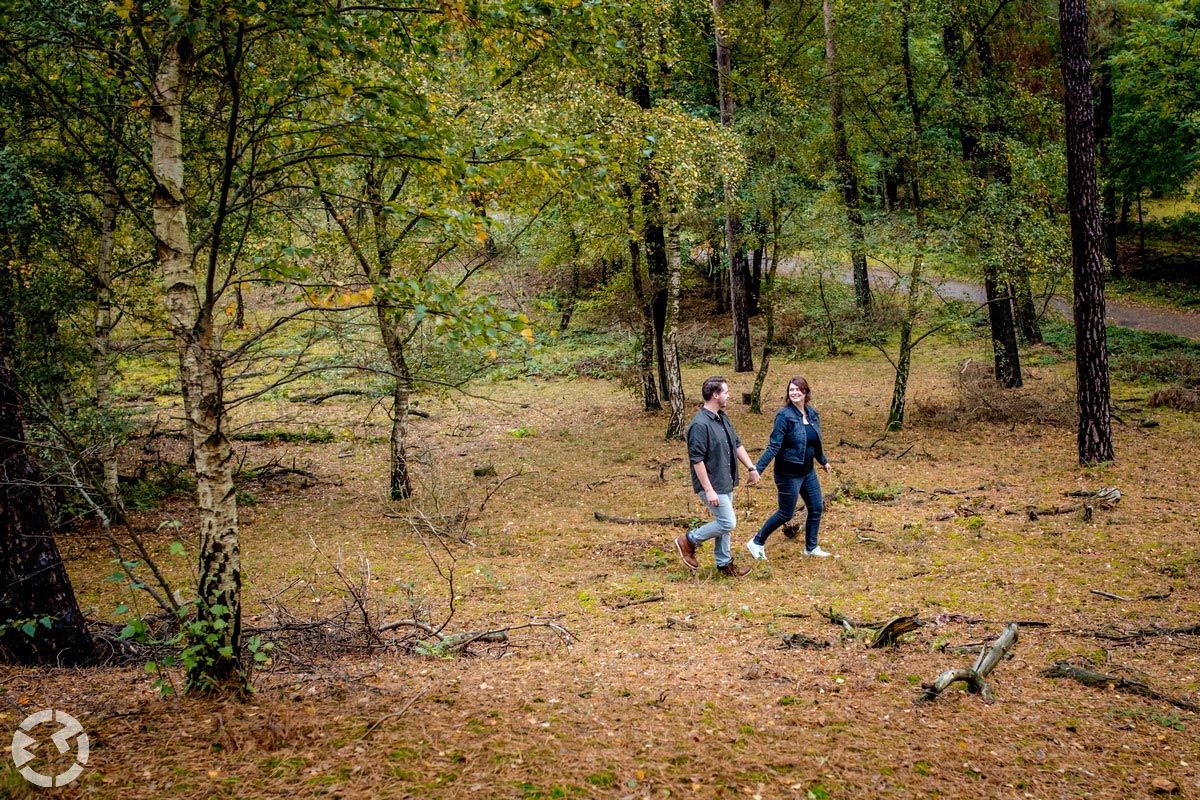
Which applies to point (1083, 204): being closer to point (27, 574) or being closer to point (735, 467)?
point (735, 467)

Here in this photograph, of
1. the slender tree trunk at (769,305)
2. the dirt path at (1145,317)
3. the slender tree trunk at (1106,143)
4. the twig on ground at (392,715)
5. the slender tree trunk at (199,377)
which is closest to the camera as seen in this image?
the slender tree trunk at (199,377)

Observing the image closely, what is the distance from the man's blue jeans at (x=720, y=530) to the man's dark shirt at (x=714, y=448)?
0.49ft

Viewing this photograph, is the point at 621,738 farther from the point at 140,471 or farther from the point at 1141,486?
the point at 140,471

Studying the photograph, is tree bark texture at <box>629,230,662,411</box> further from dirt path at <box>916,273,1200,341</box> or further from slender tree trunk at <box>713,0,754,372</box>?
dirt path at <box>916,273,1200,341</box>

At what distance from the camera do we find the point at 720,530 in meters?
7.74

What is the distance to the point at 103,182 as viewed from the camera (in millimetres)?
10203

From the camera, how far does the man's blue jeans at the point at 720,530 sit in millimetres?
7621

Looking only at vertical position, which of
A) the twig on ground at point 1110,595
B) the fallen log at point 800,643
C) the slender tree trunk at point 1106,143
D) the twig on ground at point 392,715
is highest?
the slender tree trunk at point 1106,143

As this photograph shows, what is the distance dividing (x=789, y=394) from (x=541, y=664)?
4.27 m

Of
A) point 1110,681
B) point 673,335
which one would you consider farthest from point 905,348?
point 1110,681

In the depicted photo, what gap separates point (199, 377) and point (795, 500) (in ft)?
20.9

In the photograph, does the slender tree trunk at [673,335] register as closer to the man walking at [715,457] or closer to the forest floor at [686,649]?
the forest floor at [686,649]

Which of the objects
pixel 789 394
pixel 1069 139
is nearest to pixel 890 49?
pixel 1069 139

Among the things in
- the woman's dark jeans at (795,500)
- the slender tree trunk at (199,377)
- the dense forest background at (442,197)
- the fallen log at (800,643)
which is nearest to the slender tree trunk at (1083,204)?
the dense forest background at (442,197)
